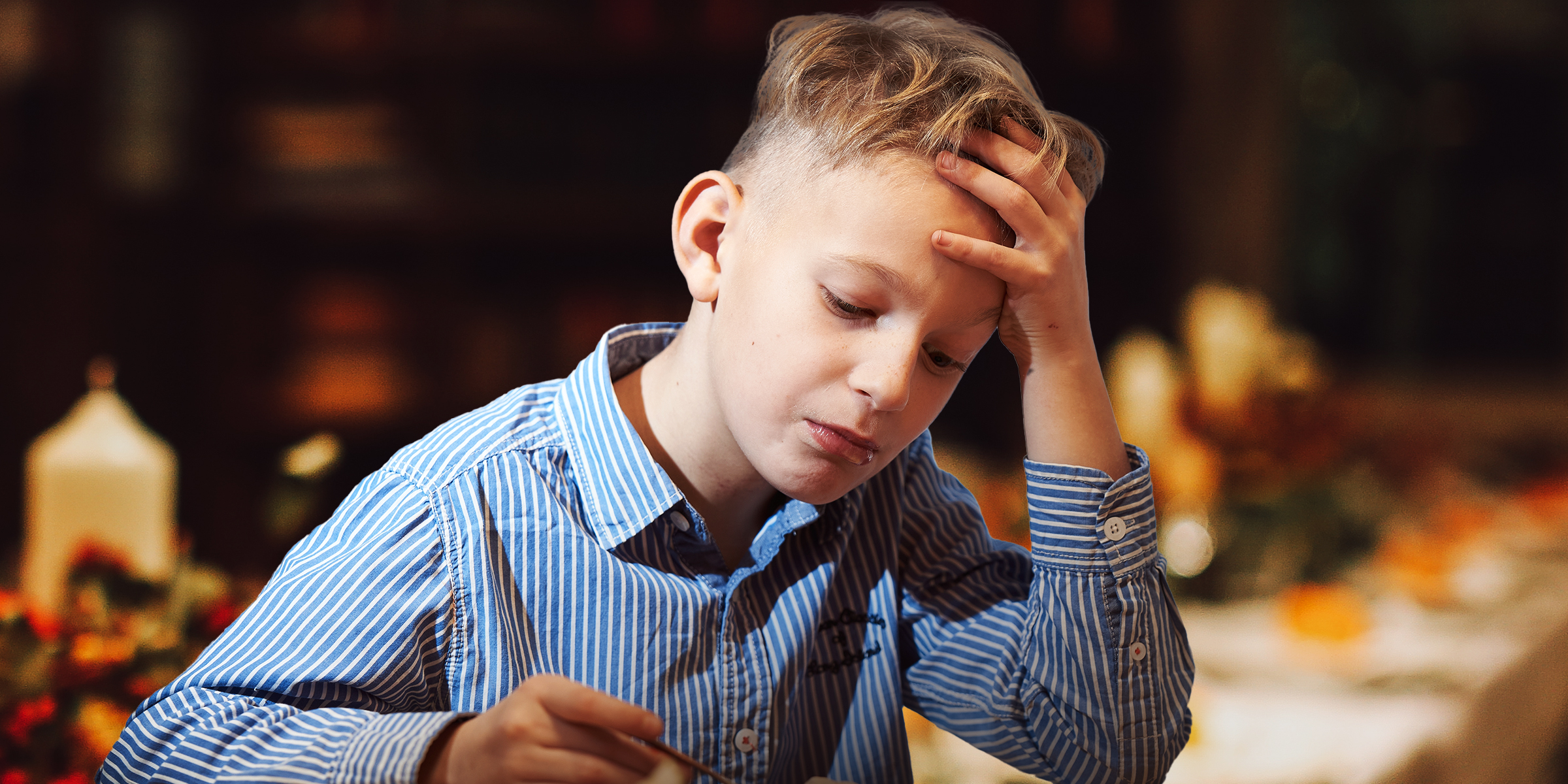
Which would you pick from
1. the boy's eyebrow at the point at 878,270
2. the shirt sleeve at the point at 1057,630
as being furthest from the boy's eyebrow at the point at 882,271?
the shirt sleeve at the point at 1057,630

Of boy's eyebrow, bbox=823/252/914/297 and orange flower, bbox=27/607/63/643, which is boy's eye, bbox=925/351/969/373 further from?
orange flower, bbox=27/607/63/643

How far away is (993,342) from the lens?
2.94m

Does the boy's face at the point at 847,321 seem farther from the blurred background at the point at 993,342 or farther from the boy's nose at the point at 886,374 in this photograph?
the blurred background at the point at 993,342

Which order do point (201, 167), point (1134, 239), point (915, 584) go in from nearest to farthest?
point (915, 584) < point (201, 167) < point (1134, 239)

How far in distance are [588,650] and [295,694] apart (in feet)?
0.56

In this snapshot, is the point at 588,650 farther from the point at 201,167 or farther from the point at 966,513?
the point at 201,167

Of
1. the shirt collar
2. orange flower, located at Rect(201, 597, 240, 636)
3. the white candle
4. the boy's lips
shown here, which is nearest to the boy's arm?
the boy's lips

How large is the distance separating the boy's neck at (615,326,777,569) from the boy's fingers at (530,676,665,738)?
27 centimetres

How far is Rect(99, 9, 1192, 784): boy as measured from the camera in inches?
24.8

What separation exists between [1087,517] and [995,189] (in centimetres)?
24

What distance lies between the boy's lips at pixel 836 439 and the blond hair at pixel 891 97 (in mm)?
159

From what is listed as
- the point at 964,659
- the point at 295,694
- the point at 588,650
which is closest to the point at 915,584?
the point at 964,659

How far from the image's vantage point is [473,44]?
8.95 ft

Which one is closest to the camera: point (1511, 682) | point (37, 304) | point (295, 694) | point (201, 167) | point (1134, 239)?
point (295, 694)
